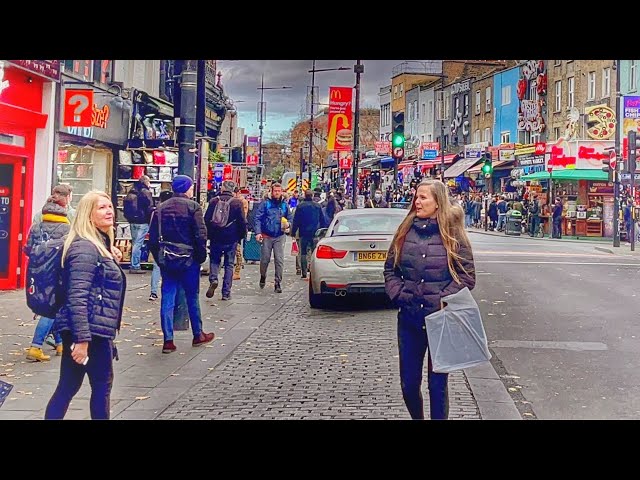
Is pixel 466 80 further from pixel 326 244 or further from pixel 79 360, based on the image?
pixel 79 360

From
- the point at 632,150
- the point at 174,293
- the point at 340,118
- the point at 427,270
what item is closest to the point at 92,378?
the point at 427,270

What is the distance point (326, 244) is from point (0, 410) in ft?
19.2

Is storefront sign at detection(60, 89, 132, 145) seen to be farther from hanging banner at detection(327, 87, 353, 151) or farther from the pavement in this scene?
hanging banner at detection(327, 87, 353, 151)

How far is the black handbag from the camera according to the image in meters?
8.22

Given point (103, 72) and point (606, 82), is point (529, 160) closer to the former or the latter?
point (606, 82)

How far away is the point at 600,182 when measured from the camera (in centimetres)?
3359

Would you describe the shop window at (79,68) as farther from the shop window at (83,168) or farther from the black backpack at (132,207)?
the black backpack at (132,207)

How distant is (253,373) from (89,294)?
110 inches

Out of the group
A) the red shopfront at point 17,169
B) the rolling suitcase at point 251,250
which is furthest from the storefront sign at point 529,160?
the red shopfront at point 17,169

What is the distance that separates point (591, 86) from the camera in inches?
1409

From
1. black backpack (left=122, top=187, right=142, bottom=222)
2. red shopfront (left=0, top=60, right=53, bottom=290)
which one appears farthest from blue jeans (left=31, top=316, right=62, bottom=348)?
black backpack (left=122, top=187, right=142, bottom=222)
